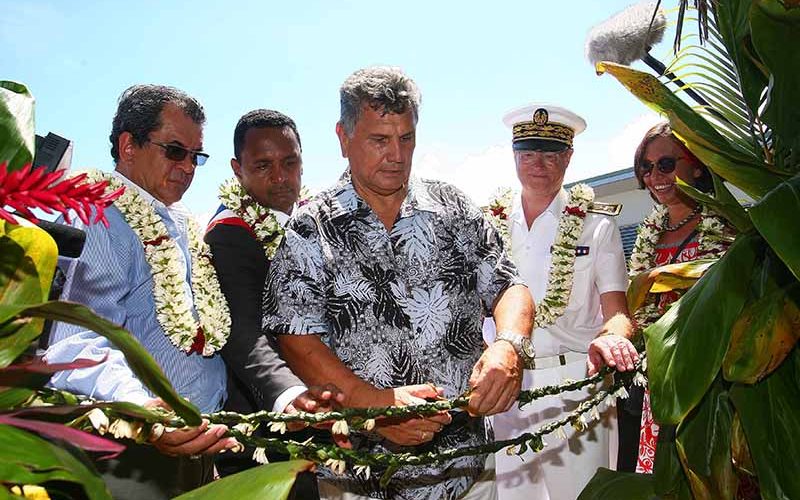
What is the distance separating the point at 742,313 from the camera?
194 centimetres

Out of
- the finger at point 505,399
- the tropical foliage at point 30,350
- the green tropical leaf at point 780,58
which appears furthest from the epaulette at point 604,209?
the tropical foliage at point 30,350

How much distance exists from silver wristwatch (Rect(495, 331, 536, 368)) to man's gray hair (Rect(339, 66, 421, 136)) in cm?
78

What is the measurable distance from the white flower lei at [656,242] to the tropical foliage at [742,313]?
1121 millimetres

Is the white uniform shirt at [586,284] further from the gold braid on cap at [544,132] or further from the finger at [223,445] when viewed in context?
the finger at [223,445]

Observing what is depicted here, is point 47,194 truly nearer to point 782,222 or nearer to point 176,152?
point 782,222

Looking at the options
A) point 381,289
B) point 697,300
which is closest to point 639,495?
point 697,300

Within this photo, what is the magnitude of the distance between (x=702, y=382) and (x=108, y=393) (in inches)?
57.9

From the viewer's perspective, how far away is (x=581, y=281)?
4.17m

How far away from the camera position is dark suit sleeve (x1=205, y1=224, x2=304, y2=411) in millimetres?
2533

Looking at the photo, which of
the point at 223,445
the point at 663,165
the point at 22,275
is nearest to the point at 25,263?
the point at 22,275

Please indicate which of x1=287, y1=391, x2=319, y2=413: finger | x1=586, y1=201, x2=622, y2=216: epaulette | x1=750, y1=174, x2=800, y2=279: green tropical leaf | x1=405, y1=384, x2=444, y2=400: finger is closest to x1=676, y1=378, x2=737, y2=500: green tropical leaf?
x1=750, y1=174, x2=800, y2=279: green tropical leaf

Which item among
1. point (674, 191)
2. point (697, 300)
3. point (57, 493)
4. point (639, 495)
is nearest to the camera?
point (57, 493)

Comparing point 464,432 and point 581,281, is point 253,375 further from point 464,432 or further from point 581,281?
point 581,281

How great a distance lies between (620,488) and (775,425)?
0.56 metres
